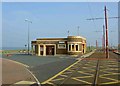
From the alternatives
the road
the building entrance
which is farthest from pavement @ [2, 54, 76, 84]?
the building entrance

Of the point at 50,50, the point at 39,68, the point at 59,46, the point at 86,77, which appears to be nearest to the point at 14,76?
the point at 86,77

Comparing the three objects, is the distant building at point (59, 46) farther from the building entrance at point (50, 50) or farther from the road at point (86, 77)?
the road at point (86, 77)

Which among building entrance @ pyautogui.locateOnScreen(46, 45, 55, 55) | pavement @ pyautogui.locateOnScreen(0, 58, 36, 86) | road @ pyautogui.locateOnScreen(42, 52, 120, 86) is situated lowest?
road @ pyautogui.locateOnScreen(42, 52, 120, 86)

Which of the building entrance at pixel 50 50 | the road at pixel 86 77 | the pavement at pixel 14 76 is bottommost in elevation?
the road at pixel 86 77

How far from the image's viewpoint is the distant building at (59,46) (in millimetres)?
65812

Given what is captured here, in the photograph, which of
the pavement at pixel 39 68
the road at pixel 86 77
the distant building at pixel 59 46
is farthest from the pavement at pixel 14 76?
the distant building at pixel 59 46

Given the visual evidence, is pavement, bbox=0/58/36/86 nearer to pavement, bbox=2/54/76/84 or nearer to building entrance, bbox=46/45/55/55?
pavement, bbox=2/54/76/84

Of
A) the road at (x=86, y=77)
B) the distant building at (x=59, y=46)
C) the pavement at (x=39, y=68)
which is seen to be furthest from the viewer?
the distant building at (x=59, y=46)

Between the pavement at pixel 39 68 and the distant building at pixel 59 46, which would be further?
the distant building at pixel 59 46

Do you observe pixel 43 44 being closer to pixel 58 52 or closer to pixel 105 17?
pixel 58 52

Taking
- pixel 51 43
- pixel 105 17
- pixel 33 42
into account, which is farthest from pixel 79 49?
pixel 105 17

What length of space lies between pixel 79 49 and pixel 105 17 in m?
20.9

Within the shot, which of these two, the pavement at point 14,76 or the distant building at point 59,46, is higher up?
the distant building at point 59,46

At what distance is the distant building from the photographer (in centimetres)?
6581
